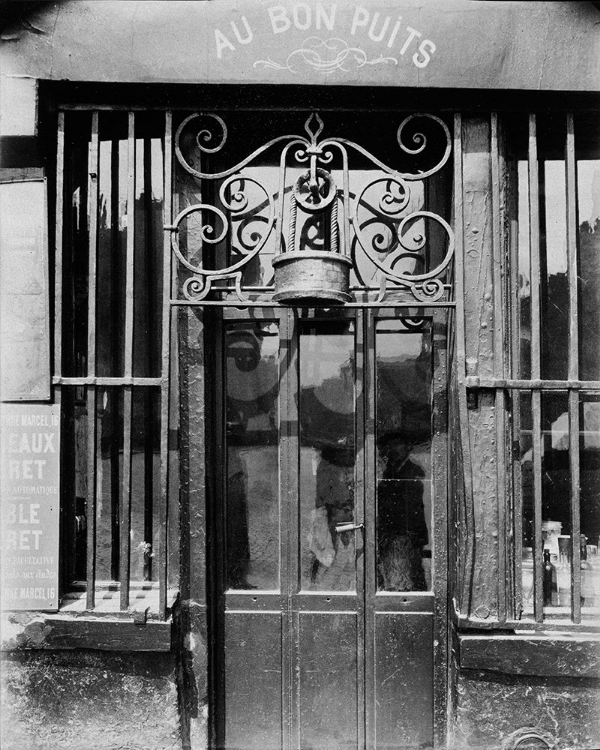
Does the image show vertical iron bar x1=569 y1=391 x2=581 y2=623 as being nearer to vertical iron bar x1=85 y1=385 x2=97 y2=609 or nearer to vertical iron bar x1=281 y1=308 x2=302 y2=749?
vertical iron bar x1=281 y1=308 x2=302 y2=749

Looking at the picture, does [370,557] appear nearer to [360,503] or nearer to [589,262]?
[360,503]

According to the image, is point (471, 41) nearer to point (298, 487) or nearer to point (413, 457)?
point (413, 457)

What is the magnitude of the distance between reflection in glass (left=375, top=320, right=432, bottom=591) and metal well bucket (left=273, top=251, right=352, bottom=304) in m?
0.73

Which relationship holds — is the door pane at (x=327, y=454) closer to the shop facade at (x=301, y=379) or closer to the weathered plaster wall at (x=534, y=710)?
the shop facade at (x=301, y=379)

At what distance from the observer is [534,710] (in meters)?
2.93

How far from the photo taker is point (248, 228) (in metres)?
3.32

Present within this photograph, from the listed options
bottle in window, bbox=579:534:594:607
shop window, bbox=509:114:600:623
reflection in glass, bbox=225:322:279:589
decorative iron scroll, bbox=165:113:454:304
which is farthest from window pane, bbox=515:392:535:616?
reflection in glass, bbox=225:322:279:589

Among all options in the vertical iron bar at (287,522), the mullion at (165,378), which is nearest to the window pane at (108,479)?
the mullion at (165,378)

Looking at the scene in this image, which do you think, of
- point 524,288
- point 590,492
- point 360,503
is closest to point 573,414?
point 590,492

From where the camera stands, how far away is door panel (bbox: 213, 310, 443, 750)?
10.6 ft

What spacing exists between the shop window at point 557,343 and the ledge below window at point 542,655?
0.45 feet

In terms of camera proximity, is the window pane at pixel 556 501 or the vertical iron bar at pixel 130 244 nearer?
the vertical iron bar at pixel 130 244

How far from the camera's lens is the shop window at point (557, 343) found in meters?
3.05

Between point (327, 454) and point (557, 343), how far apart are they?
1.45 m
